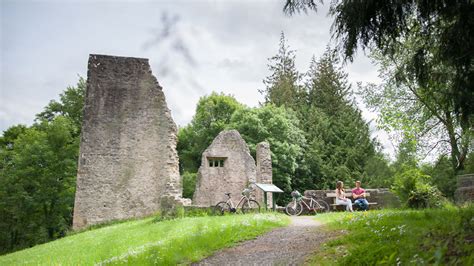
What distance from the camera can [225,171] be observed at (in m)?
24.3

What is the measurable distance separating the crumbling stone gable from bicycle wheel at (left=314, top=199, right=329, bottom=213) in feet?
21.5

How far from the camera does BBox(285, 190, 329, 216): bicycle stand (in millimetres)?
16266

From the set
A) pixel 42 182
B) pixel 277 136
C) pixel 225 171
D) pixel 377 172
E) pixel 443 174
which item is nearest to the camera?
pixel 443 174

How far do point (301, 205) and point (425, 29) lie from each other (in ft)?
33.0

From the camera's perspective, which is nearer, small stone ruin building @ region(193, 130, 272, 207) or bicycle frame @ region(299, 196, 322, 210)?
bicycle frame @ region(299, 196, 322, 210)

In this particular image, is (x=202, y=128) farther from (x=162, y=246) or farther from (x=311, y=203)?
(x=162, y=246)

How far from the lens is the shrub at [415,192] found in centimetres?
1126

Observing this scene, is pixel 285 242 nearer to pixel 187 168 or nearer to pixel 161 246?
pixel 161 246

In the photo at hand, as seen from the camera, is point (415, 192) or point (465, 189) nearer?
point (465, 189)

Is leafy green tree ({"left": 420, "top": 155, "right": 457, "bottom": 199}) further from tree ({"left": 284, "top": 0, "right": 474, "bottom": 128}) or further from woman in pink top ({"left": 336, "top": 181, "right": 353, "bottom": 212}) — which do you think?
tree ({"left": 284, "top": 0, "right": 474, "bottom": 128})

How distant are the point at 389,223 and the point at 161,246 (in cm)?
414

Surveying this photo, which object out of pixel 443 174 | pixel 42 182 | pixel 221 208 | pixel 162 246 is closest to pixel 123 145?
pixel 221 208

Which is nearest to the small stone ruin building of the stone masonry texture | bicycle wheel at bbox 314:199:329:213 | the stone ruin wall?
the stone masonry texture

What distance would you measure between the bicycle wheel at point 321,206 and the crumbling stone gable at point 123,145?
21.5 feet
